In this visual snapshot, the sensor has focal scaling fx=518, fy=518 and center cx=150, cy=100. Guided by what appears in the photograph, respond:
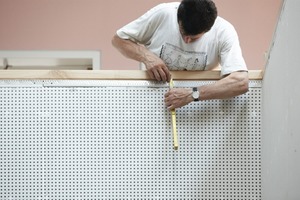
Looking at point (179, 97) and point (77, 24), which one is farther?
point (77, 24)

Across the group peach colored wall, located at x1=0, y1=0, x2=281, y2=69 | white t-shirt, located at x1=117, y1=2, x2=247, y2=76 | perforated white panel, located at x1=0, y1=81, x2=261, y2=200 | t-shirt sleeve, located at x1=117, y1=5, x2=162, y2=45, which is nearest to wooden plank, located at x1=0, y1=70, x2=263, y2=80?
perforated white panel, located at x1=0, y1=81, x2=261, y2=200

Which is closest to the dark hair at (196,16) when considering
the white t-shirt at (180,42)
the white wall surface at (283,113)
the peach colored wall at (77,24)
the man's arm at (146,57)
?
the white t-shirt at (180,42)

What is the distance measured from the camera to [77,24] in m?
4.27

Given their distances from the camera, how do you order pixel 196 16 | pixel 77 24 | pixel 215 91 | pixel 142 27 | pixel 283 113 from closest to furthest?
pixel 283 113
pixel 215 91
pixel 196 16
pixel 142 27
pixel 77 24

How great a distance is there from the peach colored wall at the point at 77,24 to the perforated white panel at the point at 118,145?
2.35m

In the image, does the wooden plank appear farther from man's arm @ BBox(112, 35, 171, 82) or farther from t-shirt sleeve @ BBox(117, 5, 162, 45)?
t-shirt sleeve @ BBox(117, 5, 162, 45)

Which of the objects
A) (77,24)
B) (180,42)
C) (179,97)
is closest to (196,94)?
(179,97)

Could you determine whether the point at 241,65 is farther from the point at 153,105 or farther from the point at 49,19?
the point at 49,19

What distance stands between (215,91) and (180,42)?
0.30 meters

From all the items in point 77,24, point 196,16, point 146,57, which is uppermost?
point 196,16

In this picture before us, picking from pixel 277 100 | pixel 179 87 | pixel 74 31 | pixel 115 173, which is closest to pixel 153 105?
pixel 179 87

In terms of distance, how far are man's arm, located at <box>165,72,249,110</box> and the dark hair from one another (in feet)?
0.73

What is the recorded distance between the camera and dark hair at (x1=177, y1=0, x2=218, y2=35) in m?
1.96

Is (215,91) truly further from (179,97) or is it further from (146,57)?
(146,57)
